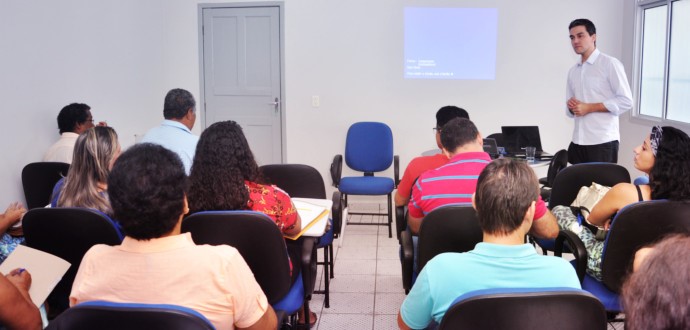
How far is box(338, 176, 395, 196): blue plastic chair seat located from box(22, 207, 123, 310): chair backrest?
9.53 feet

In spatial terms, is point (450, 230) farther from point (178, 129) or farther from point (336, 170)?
point (336, 170)

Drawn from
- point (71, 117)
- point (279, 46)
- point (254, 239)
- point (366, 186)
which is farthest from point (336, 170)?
point (254, 239)

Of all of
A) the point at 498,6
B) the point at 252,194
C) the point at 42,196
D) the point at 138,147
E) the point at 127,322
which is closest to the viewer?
the point at 127,322

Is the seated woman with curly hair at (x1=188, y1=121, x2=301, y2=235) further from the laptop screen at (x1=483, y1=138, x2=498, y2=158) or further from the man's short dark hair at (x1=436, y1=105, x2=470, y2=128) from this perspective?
the laptop screen at (x1=483, y1=138, x2=498, y2=158)

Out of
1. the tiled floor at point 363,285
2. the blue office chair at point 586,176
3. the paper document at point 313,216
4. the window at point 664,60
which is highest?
the window at point 664,60

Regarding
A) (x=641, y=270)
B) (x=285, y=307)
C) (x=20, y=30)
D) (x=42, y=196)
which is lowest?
(x=285, y=307)

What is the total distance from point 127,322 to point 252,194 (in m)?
1.21

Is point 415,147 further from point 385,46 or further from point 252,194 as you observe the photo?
point 252,194

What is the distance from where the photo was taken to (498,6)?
596cm

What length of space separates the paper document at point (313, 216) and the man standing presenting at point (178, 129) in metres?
0.90

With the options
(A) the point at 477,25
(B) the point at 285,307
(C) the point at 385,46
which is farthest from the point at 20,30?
(A) the point at 477,25

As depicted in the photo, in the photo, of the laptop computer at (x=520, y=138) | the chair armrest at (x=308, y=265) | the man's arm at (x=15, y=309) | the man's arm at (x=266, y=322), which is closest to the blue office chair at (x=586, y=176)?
the chair armrest at (x=308, y=265)

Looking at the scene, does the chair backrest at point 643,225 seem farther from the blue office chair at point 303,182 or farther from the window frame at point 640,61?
the window frame at point 640,61

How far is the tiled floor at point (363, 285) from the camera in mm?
3336
